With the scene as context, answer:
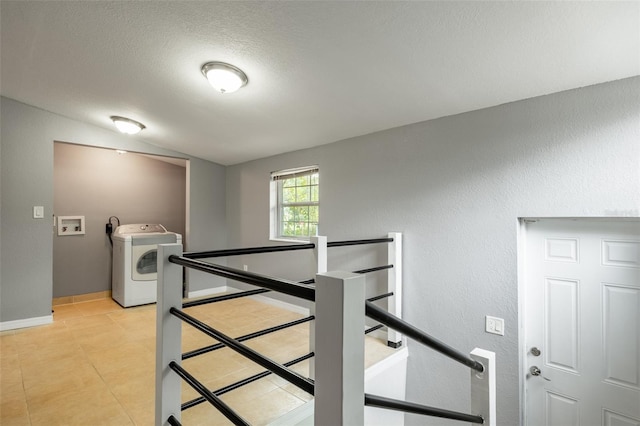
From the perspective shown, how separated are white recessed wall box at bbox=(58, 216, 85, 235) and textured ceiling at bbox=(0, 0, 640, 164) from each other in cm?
190

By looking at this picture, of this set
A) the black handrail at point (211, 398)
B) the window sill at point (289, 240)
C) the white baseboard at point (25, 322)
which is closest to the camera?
the black handrail at point (211, 398)

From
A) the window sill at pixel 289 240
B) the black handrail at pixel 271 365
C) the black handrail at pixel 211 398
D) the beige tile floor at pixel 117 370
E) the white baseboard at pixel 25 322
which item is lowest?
the beige tile floor at pixel 117 370

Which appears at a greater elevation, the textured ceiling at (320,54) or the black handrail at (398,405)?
the textured ceiling at (320,54)

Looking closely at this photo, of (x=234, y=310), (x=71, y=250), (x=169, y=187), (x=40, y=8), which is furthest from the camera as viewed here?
(x=169, y=187)

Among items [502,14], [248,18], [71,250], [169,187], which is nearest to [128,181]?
[169,187]

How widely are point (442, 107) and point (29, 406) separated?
3574mm

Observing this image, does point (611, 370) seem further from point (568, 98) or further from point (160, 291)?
point (160, 291)

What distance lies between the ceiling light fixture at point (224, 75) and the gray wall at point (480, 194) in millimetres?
1390

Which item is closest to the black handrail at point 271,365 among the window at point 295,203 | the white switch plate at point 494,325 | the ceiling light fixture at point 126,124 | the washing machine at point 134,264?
the white switch plate at point 494,325

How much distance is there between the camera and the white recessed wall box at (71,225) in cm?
437

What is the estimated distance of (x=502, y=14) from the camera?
1476 mm

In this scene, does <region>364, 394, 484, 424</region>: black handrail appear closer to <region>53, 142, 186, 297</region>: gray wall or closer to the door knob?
the door knob

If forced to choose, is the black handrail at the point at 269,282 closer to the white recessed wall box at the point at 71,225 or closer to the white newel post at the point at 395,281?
the white newel post at the point at 395,281

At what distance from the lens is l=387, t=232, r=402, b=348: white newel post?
8.88 ft
